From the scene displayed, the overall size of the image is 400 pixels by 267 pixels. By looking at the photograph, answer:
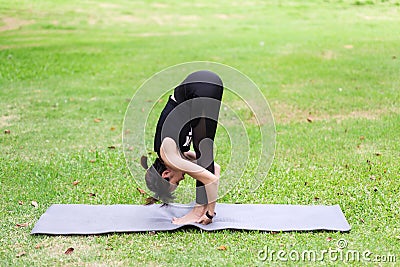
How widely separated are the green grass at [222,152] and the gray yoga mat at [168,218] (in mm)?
104

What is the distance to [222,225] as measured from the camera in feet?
14.8

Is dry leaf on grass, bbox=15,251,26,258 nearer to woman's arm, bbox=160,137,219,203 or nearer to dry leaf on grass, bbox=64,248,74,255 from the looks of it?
dry leaf on grass, bbox=64,248,74,255

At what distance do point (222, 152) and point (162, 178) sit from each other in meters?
2.16

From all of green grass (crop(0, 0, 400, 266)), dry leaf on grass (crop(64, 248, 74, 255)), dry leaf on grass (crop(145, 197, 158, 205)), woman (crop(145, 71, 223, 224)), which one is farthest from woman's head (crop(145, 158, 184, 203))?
dry leaf on grass (crop(64, 248, 74, 255))

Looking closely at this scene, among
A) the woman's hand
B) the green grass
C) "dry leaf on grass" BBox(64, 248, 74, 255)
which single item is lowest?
the green grass

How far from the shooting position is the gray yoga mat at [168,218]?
4449 mm

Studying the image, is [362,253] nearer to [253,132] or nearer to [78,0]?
[253,132]

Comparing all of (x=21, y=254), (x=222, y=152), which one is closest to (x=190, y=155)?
(x=21, y=254)

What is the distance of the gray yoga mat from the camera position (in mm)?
4449

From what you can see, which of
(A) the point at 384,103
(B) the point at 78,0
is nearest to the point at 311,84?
(A) the point at 384,103

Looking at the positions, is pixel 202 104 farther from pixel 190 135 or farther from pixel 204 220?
pixel 204 220

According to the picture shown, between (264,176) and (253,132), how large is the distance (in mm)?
1653

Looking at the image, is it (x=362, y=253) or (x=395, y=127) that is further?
(x=395, y=127)

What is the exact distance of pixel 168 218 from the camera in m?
4.65
